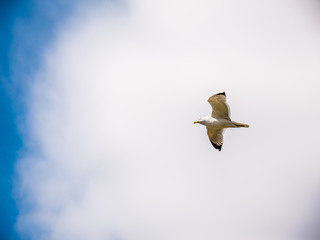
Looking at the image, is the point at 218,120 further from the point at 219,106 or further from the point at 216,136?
the point at 216,136

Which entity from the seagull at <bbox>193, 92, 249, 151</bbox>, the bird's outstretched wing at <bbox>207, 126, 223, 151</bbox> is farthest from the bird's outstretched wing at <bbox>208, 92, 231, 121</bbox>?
the bird's outstretched wing at <bbox>207, 126, 223, 151</bbox>

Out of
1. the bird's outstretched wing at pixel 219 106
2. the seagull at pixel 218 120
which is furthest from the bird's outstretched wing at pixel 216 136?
the bird's outstretched wing at pixel 219 106

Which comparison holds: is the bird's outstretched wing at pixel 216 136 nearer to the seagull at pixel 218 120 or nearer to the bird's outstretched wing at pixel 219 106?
the seagull at pixel 218 120

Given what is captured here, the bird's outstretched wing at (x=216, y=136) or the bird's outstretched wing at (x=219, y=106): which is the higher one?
the bird's outstretched wing at (x=219, y=106)

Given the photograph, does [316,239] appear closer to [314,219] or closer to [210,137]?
[314,219]

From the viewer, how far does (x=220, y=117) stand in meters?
15.7

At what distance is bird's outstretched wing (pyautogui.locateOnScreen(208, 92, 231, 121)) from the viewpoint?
14688mm

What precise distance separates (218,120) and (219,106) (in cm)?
84

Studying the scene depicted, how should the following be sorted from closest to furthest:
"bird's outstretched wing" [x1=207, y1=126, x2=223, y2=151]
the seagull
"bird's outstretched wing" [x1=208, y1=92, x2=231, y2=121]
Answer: "bird's outstretched wing" [x1=208, y1=92, x2=231, y2=121] < the seagull < "bird's outstretched wing" [x1=207, y1=126, x2=223, y2=151]

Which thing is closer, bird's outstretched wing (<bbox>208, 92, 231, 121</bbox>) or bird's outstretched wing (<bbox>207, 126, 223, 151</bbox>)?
bird's outstretched wing (<bbox>208, 92, 231, 121</bbox>)

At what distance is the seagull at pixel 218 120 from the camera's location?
1485 cm

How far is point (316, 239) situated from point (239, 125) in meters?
99.9

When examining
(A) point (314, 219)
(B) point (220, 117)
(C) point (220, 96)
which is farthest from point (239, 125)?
(A) point (314, 219)

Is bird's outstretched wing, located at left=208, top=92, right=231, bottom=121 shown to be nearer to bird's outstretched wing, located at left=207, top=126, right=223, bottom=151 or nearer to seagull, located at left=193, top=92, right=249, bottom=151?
seagull, located at left=193, top=92, right=249, bottom=151
